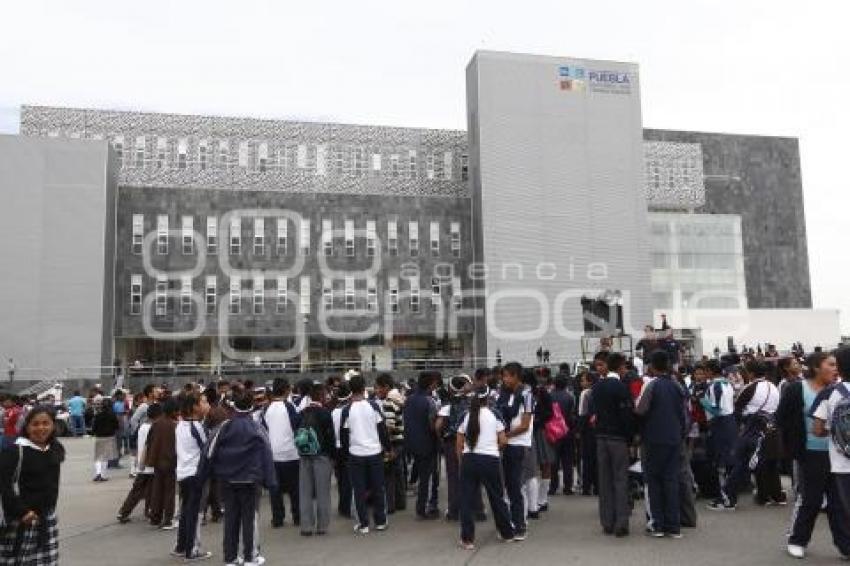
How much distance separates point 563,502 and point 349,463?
11.8 feet

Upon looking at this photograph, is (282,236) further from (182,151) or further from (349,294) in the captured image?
(182,151)

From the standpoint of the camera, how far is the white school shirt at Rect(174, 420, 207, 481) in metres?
9.30

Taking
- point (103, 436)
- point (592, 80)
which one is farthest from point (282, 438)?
point (592, 80)

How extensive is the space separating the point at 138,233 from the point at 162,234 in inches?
64.6

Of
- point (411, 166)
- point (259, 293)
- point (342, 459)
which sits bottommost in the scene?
point (342, 459)

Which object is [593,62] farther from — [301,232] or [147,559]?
[147,559]

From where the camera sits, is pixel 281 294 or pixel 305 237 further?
pixel 305 237

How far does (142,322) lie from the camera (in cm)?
5334

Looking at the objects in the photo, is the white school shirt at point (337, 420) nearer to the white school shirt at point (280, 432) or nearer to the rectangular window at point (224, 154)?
the white school shirt at point (280, 432)

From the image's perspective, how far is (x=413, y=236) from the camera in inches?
2292

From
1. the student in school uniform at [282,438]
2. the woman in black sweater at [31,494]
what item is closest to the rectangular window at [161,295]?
the student in school uniform at [282,438]

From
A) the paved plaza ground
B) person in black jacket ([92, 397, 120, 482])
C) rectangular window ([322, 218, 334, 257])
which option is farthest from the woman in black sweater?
rectangular window ([322, 218, 334, 257])

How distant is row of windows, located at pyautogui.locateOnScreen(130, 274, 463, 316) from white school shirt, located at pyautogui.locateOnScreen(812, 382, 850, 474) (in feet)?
163

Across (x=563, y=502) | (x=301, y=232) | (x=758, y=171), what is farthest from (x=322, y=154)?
(x=563, y=502)
